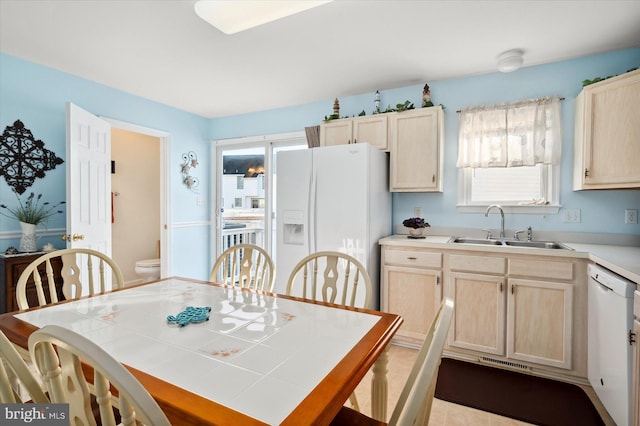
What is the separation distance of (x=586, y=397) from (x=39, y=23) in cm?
443

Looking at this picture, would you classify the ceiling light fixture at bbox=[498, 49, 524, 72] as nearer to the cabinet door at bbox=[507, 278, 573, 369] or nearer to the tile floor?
the cabinet door at bbox=[507, 278, 573, 369]

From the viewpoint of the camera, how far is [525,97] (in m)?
2.82

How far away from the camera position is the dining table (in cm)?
78

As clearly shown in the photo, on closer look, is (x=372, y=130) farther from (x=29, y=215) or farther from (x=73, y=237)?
(x=29, y=215)

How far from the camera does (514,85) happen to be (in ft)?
9.40

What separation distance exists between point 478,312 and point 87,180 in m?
3.45

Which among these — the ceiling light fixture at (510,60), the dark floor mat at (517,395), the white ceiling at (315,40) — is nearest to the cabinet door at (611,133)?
the white ceiling at (315,40)

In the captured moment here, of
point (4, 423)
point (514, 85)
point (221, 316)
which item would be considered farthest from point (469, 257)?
point (4, 423)

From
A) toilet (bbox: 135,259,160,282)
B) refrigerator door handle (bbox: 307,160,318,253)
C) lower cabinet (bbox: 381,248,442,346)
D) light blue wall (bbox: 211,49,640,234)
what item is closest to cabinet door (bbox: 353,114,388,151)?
light blue wall (bbox: 211,49,640,234)

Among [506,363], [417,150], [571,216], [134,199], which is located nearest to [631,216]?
[571,216]

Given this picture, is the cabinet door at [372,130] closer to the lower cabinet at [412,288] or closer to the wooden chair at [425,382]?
the lower cabinet at [412,288]

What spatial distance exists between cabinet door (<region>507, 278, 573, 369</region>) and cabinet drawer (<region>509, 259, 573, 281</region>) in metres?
0.05

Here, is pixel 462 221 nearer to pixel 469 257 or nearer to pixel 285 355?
pixel 469 257

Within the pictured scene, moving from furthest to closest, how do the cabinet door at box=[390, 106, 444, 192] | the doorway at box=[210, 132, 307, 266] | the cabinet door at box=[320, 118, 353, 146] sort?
the doorway at box=[210, 132, 307, 266]
the cabinet door at box=[320, 118, 353, 146]
the cabinet door at box=[390, 106, 444, 192]
